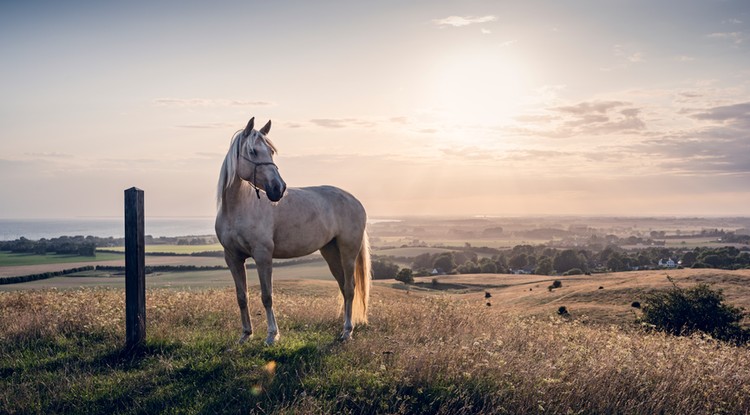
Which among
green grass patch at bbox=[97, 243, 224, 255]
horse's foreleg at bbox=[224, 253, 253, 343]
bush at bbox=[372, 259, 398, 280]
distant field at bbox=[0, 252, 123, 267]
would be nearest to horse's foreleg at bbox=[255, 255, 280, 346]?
horse's foreleg at bbox=[224, 253, 253, 343]

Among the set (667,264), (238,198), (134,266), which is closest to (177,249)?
(134,266)

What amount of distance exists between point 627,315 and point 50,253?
61.1m

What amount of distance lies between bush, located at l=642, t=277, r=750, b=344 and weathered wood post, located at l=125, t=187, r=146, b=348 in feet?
80.9

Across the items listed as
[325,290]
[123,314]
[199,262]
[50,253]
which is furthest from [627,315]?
[50,253]

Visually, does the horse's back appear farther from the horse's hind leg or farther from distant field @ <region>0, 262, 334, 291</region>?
distant field @ <region>0, 262, 334, 291</region>

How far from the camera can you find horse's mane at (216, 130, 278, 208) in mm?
8523

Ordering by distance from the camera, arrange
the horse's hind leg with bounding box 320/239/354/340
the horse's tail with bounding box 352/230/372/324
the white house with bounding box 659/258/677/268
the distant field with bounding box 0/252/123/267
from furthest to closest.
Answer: the white house with bounding box 659/258/677/268
the distant field with bounding box 0/252/123/267
the horse's tail with bounding box 352/230/372/324
the horse's hind leg with bounding box 320/239/354/340

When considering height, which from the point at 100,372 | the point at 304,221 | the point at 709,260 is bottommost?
the point at 709,260

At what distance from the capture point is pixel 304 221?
9445 mm

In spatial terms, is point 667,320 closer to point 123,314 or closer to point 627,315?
point 627,315

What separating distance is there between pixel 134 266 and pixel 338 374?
14.2ft

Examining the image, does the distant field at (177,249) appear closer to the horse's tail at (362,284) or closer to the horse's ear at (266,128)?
the horse's tail at (362,284)

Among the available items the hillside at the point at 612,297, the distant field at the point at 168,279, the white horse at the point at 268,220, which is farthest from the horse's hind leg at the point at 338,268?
the distant field at the point at 168,279

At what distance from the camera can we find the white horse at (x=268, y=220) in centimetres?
841
